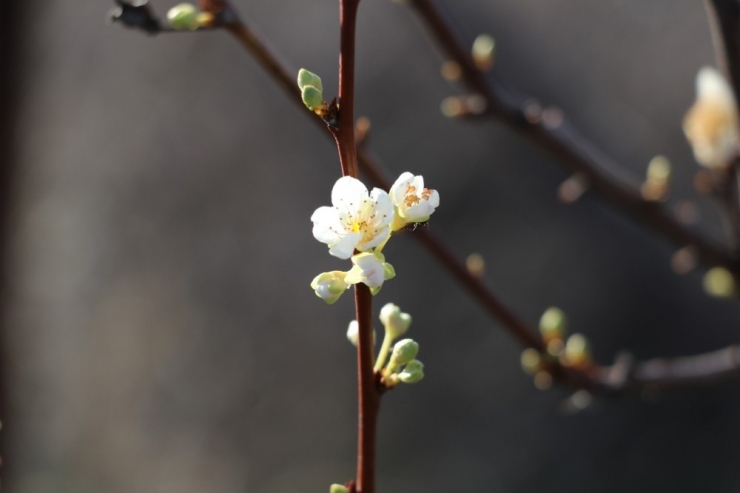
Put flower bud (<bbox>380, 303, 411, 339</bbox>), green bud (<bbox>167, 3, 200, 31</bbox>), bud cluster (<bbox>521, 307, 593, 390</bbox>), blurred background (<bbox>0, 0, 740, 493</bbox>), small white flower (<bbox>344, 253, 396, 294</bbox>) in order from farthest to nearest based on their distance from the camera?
blurred background (<bbox>0, 0, 740, 493</bbox>) → bud cluster (<bbox>521, 307, 593, 390</bbox>) → green bud (<bbox>167, 3, 200, 31</bbox>) → flower bud (<bbox>380, 303, 411, 339</bbox>) → small white flower (<bbox>344, 253, 396, 294</bbox>)

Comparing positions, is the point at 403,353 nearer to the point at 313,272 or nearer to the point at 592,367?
the point at 592,367

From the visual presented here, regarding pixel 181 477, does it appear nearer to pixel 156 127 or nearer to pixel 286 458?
pixel 286 458

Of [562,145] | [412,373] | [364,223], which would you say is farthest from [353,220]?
[562,145]

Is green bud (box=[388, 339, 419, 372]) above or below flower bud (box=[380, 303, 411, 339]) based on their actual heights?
below

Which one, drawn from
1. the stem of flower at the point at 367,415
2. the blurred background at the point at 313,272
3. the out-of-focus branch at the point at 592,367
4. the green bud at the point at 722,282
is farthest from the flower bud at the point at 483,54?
the blurred background at the point at 313,272

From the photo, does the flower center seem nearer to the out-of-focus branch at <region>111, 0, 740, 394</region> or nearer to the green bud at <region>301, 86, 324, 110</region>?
the green bud at <region>301, 86, 324, 110</region>

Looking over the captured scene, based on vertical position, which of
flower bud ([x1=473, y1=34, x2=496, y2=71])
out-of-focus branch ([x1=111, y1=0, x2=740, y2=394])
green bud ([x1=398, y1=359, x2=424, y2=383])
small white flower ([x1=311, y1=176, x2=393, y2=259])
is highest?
flower bud ([x1=473, y1=34, x2=496, y2=71])

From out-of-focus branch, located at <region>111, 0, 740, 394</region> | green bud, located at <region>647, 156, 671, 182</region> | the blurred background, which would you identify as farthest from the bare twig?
the blurred background
